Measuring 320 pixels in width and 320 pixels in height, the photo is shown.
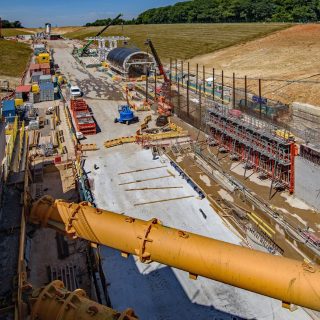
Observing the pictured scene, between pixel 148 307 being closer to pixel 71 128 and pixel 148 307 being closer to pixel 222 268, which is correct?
pixel 222 268

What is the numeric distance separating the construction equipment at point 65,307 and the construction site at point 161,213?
4 cm

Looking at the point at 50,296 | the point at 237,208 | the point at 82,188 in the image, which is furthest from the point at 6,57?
the point at 50,296

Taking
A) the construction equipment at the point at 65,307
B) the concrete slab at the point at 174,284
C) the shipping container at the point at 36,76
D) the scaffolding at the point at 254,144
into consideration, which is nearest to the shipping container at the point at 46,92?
the shipping container at the point at 36,76

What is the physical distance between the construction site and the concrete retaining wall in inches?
2.9

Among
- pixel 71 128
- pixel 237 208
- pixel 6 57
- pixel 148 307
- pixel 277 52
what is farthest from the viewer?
pixel 6 57

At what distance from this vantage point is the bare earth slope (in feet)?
171

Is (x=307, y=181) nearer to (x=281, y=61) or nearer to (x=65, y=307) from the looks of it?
(x=65, y=307)

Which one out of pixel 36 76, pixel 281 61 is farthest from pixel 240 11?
pixel 36 76

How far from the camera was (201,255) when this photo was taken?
9883 millimetres

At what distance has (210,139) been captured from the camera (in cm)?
3678

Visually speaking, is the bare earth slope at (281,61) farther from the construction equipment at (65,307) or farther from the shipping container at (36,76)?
the construction equipment at (65,307)

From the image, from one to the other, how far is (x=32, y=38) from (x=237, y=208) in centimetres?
14956

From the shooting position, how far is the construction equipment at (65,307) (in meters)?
11.2

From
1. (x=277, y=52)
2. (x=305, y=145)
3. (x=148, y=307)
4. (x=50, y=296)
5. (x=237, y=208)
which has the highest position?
Answer: (x=277, y=52)
